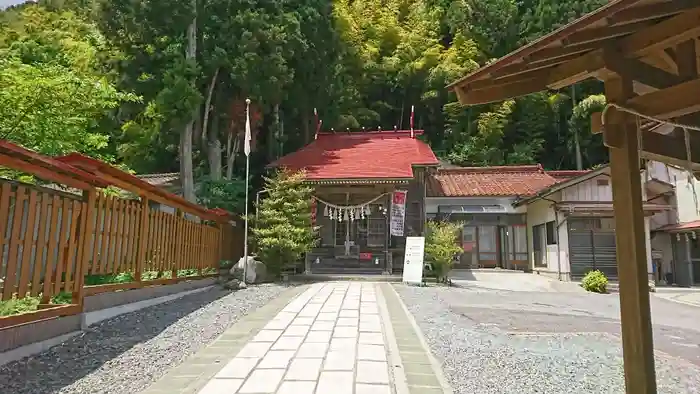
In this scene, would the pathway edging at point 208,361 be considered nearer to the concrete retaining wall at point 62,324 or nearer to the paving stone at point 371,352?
the paving stone at point 371,352

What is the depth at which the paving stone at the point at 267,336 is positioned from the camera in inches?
190

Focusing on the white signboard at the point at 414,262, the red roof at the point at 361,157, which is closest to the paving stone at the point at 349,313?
the white signboard at the point at 414,262

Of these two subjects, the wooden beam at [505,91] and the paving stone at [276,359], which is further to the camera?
the paving stone at [276,359]

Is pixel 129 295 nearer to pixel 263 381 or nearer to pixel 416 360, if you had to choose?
pixel 263 381

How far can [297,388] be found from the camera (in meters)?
3.28

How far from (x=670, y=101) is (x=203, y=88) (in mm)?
13961

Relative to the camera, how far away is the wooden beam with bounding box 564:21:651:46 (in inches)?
100

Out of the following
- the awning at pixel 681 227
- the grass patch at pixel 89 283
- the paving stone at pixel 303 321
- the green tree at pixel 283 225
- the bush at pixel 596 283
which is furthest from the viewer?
the awning at pixel 681 227

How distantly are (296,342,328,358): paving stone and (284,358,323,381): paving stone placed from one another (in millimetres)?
141

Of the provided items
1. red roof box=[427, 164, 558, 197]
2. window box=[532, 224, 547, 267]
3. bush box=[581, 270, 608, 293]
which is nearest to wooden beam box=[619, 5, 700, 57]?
bush box=[581, 270, 608, 293]

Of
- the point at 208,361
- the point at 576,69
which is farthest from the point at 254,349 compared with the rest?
the point at 576,69

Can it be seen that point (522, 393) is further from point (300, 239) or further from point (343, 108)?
point (343, 108)

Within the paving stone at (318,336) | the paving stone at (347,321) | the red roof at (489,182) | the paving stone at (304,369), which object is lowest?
the paving stone at (304,369)

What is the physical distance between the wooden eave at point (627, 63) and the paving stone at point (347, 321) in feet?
11.5
